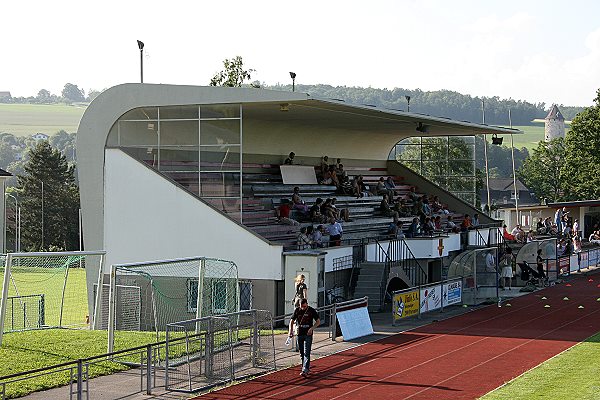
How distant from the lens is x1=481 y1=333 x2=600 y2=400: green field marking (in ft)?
56.4

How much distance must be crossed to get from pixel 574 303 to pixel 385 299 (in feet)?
21.9

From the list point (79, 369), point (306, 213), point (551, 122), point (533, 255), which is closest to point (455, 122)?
point (533, 255)

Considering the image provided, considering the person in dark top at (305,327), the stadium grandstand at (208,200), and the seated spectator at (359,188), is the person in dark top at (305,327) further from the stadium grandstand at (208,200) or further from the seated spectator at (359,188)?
the seated spectator at (359,188)

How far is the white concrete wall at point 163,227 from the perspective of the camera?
94.7ft

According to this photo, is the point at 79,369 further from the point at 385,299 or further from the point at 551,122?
the point at 551,122

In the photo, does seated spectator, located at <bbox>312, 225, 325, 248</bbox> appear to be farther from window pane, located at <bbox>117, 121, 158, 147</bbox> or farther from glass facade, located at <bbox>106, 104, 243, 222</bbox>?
window pane, located at <bbox>117, 121, 158, 147</bbox>

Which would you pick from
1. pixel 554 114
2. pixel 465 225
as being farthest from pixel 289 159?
pixel 554 114

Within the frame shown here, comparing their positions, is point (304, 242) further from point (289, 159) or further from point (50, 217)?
point (50, 217)

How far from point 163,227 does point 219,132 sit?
11.1 feet

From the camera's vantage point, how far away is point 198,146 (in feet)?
96.7

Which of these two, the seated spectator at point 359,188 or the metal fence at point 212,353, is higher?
the seated spectator at point 359,188

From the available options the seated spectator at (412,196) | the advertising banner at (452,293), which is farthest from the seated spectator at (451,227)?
the advertising banner at (452,293)

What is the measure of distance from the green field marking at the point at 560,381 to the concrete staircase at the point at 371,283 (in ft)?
30.6

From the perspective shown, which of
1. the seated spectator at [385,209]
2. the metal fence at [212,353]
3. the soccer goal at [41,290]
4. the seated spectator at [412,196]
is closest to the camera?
the metal fence at [212,353]
